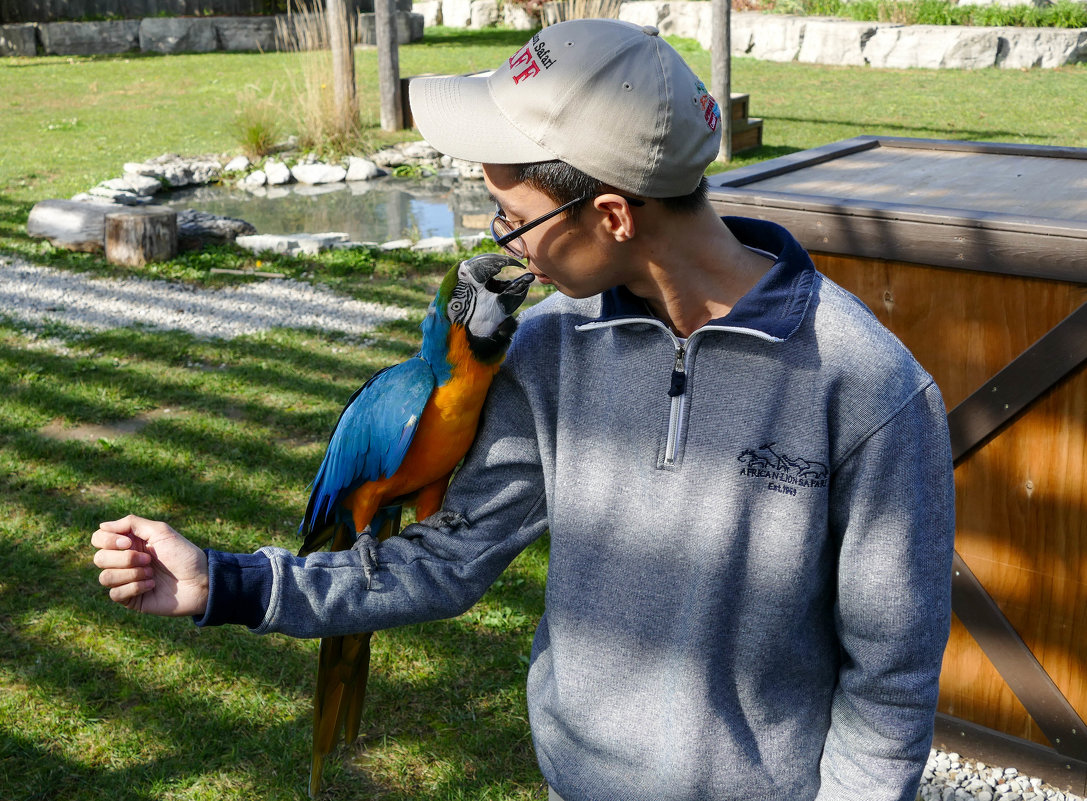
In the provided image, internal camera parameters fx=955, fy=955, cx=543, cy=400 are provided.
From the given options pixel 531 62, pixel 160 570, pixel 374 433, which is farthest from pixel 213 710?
pixel 531 62

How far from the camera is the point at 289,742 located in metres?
2.82

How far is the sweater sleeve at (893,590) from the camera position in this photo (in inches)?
46.6

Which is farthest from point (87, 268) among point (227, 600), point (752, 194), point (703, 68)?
point (703, 68)

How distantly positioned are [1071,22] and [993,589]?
17150 millimetres

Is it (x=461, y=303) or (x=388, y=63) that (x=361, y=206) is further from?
(x=461, y=303)

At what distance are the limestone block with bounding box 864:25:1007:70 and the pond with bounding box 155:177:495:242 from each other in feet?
33.4

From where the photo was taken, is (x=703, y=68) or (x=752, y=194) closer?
(x=752, y=194)

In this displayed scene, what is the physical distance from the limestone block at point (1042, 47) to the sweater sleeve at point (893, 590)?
1719 centimetres

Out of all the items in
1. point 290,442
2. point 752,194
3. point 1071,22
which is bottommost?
point 290,442

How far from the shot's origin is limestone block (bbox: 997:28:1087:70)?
50.9ft

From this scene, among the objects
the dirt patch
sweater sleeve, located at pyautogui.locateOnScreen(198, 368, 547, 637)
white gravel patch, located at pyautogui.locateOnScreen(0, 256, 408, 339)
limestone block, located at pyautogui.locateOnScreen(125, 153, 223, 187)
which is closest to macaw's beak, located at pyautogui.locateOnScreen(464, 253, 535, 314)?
sweater sleeve, located at pyautogui.locateOnScreen(198, 368, 547, 637)

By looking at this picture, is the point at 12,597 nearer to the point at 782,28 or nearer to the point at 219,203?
the point at 219,203

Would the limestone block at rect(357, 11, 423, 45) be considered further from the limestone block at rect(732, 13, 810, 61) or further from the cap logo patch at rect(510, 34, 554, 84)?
→ the cap logo patch at rect(510, 34, 554, 84)

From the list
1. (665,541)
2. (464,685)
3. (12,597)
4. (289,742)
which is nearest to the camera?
(665,541)
